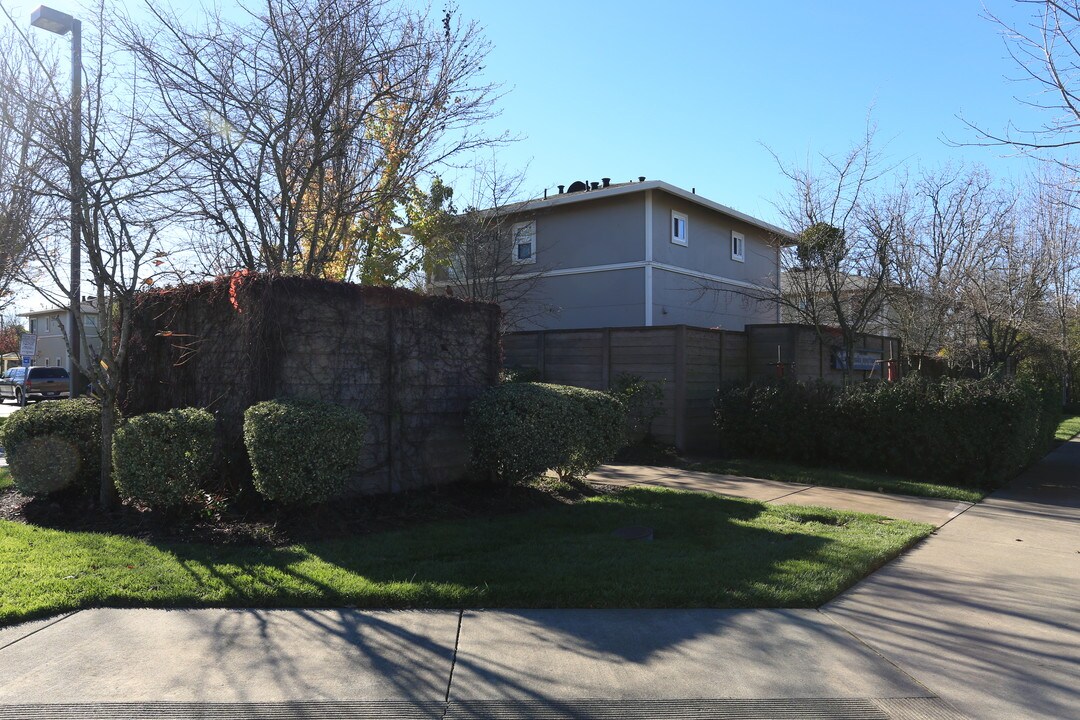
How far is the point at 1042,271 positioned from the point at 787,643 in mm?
15536

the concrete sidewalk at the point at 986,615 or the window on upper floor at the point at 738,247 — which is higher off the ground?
the window on upper floor at the point at 738,247

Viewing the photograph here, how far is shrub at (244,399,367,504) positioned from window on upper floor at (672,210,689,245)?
13.5 meters

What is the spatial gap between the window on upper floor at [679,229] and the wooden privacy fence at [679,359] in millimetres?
4478

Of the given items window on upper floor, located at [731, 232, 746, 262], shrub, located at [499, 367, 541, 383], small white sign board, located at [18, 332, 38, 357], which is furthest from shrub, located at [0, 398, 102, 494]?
small white sign board, located at [18, 332, 38, 357]

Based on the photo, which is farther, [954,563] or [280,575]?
[954,563]

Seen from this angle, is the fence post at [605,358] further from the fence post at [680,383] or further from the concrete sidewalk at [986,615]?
the concrete sidewalk at [986,615]

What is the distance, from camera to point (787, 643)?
4.55m

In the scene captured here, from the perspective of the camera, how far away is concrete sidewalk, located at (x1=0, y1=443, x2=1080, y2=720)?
12.2 ft

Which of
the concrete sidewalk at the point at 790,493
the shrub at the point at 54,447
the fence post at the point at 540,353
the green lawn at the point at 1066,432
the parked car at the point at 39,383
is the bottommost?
the concrete sidewalk at the point at 790,493

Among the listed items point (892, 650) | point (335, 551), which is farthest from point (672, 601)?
point (335, 551)

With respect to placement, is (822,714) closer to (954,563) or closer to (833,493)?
(954,563)

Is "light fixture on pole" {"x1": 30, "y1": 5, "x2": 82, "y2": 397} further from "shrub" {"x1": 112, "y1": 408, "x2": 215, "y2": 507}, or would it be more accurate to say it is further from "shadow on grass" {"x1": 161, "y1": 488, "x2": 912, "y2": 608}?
"shadow on grass" {"x1": 161, "y1": 488, "x2": 912, "y2": 608}

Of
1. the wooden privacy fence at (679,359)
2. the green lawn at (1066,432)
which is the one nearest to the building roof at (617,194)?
the wooden privacy fence at (679,359)

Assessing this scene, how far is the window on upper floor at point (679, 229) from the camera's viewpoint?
18.8 metres
